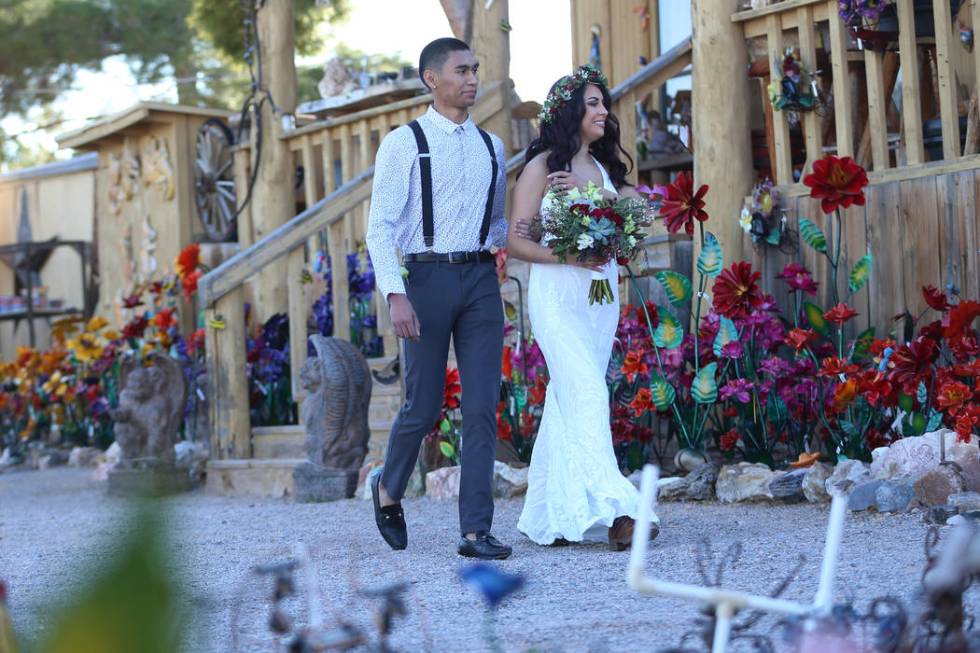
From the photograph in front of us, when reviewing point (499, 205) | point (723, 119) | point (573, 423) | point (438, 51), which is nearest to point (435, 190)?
point (499, 205)

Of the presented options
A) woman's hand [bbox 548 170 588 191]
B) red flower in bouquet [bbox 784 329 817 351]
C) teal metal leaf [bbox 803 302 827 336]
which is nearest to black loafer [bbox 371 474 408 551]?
woman's hand [bbox 548 170 588 191]

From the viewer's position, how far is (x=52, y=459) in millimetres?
11789

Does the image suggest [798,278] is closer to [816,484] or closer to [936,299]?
[936,299]

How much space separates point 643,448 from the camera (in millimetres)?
6945

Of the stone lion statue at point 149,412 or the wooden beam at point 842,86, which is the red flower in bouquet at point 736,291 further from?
the stone lion statue at point 149,412

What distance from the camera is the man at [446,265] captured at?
495 cm

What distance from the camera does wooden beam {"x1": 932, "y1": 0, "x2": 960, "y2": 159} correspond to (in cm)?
647

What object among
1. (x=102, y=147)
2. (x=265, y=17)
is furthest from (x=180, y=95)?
(x=265, y=17)

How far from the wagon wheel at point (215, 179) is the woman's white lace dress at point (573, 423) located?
7.38m

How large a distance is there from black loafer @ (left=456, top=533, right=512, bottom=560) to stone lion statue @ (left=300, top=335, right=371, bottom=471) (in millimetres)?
2824

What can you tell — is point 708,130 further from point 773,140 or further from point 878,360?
point 878,360

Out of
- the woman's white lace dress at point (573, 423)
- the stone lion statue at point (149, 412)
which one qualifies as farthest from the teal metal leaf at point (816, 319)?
the stone lion statue at point (149, 412)

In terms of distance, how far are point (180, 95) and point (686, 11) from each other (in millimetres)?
15743

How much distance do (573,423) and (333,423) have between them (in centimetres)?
284
